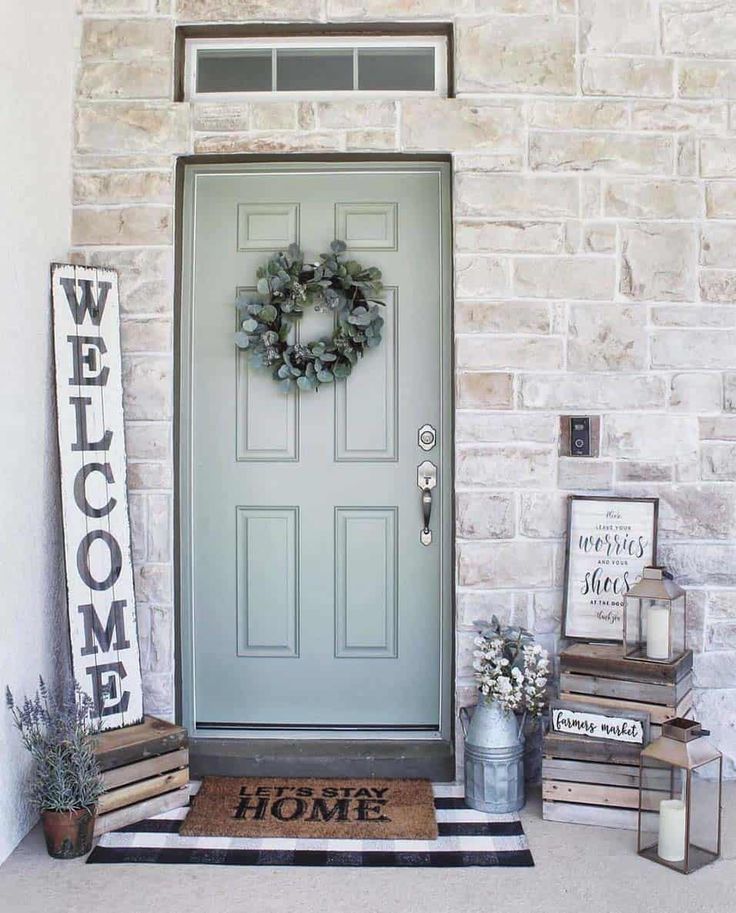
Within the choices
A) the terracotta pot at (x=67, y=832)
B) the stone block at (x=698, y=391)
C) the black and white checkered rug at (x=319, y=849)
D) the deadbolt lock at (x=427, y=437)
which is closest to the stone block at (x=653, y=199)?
the stone block at (x=698, y=391)

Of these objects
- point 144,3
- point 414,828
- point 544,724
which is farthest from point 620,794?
point 144,3

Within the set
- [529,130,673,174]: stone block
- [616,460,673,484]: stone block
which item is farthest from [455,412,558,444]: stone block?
[529,130,673,174]: stone block

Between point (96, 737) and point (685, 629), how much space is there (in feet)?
6.44

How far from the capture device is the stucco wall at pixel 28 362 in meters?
2.64

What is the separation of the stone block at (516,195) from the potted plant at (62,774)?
2071mm

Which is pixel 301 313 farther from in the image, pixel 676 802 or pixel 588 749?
pixel 676 802

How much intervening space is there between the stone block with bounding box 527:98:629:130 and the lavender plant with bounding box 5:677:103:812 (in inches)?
95.2

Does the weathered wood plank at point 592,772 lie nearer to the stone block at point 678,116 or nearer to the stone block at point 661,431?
the stone block at point 661,431

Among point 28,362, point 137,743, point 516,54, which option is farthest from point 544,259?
point 137,743

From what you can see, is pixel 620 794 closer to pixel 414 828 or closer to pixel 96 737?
pixel 414 828

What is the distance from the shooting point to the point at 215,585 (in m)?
3.33

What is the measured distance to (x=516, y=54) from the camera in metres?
3.17

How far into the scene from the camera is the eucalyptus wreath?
3221mm

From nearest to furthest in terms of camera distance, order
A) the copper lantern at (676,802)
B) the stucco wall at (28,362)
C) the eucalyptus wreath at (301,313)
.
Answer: the copper lantern at (676,802) < the stucco wall at (28,362) < the eucalyptus wreath at (301,313)
